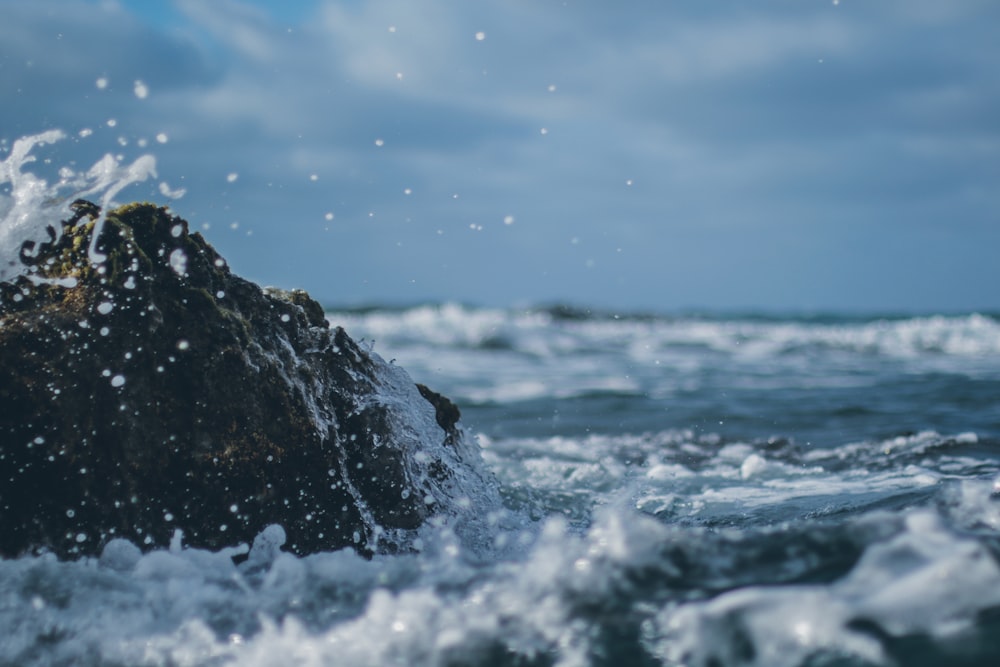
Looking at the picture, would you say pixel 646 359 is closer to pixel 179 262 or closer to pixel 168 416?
pixel 179 262

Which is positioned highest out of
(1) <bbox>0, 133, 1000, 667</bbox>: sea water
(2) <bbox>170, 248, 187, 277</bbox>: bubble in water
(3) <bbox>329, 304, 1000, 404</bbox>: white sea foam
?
(2) <bbox>170, 248, 187, 277</bbox>: bubble in water

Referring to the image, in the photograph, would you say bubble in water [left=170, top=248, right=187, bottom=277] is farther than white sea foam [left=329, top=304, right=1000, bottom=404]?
No

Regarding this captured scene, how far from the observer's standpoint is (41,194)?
3068mm

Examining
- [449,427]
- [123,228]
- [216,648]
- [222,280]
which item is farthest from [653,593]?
[123,228]

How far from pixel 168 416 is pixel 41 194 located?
3.38ft

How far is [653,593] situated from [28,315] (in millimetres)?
2280

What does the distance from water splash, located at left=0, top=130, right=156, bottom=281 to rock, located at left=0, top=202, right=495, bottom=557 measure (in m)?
0.04

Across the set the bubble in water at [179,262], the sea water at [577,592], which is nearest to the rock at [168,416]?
the bubble in water at [179,262]

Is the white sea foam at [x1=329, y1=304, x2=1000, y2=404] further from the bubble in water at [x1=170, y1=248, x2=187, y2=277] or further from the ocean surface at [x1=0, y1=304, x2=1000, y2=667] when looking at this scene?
the ocean surface at [x1=0, y1=304, x2=1000, y2=667]

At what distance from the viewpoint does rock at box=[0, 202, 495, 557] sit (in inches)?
107

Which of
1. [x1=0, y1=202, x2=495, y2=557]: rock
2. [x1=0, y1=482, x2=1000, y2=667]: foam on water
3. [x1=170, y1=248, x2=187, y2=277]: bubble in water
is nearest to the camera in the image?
[x1=0, y1=482, x2=1000, y2=667]: foam on water

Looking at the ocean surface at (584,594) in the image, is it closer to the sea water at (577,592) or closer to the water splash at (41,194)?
the sea water at (577,592)

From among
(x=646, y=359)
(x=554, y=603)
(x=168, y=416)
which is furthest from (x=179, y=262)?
(x=646, y=359)

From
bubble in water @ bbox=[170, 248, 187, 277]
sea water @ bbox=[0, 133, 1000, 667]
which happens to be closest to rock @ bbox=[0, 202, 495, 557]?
bubble in water @ bbox=[170, 248, 187, 277]
